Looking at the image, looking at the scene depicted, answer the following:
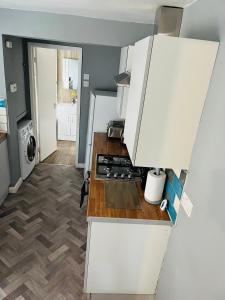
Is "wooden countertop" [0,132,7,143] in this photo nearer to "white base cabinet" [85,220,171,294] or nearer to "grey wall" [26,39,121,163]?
"grey wall" [26,39,121,163]

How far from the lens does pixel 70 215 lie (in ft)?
9.93

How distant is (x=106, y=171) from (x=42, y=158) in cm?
240

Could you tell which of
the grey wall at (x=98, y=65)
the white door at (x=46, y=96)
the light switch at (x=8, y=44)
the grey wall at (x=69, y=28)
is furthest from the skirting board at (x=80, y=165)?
the grey wall at (x=69, y=28)

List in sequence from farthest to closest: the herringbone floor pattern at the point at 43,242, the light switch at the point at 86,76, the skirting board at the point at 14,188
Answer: the light switch at the point at 86,76
the skirting board at the point at 14,188
the herringbone floor pattern at the point at 43,242

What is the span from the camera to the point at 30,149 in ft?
12.2

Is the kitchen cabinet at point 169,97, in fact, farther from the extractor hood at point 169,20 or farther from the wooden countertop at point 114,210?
the wooden countertop at point 114,210

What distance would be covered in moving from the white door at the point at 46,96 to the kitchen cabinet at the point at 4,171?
1160 mm

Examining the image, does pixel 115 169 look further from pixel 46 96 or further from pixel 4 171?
pixel 46 96

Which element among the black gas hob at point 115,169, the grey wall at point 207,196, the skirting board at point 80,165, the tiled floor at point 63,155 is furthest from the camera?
Answer: the tiled floor at point 63,155

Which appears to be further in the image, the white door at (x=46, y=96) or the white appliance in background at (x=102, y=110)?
the white door at (x=46, y=96)

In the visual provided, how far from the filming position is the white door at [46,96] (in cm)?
380

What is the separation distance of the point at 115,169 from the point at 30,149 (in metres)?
1.90

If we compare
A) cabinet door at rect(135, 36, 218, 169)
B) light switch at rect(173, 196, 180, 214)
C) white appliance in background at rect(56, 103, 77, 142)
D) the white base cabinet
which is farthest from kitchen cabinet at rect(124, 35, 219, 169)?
white appliance in background at rect(56, 103, 77, 142)

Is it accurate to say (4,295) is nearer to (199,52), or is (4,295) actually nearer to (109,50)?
(199,52)
